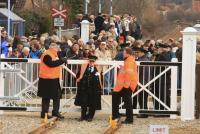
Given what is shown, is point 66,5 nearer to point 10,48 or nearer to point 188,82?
point 10,48

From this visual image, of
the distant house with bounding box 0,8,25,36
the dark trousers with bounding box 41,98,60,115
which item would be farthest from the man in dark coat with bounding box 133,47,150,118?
the distant house with bounding box 0,8,25,36

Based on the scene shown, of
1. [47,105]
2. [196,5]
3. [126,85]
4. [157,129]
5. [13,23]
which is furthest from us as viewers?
[196,5]

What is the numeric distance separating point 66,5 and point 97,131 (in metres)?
41.0

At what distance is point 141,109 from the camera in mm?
20781

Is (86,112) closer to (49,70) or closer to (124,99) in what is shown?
(124,99)

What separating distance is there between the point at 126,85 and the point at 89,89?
119 cm

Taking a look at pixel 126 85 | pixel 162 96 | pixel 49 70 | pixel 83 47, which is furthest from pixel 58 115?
pixel 83 47

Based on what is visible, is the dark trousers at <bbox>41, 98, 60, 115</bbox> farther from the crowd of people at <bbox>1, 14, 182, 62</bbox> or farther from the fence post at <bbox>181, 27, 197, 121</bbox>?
the fence post at <bbox>181, 27, 197, 121</bbox>

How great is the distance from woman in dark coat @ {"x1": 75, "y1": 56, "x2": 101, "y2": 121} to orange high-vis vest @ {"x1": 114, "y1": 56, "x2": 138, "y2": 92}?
2.75 feet

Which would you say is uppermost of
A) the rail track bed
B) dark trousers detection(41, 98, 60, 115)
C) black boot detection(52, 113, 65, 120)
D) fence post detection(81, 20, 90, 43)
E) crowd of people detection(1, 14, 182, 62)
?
fence post detection(81, 20, 90, 43)

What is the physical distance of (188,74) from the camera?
2044 cm

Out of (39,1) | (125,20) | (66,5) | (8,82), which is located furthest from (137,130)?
(39,1)

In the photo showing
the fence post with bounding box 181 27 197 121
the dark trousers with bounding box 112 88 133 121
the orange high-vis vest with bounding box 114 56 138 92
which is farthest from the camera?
the fence post with bounding box 181 27 197 121

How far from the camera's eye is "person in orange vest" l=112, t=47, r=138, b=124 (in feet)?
63.3
